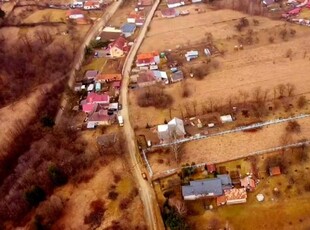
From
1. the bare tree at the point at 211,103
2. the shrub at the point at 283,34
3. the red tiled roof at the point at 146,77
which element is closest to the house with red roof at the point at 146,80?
the red tiled roof at the point at 146,77

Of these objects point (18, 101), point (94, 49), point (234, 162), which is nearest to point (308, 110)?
point (234, 162)

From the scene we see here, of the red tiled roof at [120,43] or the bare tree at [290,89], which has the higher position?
the red tiled roof at [120,43]

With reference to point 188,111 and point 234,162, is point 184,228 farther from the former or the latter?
point 188,111

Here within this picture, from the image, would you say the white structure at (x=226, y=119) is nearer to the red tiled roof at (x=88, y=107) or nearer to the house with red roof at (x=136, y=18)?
the red tiled roof at (x=88, y=107)

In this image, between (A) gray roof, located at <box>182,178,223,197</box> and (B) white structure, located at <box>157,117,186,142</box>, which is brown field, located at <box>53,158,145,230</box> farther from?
(B) white structure, located at <box>157,117,186,142</box>

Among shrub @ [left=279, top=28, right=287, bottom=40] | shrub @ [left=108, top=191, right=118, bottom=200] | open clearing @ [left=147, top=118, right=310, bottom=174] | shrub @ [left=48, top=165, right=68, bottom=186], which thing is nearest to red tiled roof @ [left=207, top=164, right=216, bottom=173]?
open clearing @ [left=147, top=118, right=310, bottom=174]

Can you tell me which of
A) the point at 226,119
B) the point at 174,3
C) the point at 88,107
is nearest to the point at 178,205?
the point at 226,119

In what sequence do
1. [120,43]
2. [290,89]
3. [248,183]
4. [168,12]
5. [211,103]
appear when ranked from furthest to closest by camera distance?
[168,12], [120,43], [290,89], [211,103], [248,183]

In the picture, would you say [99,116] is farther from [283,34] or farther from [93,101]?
[283,34]
